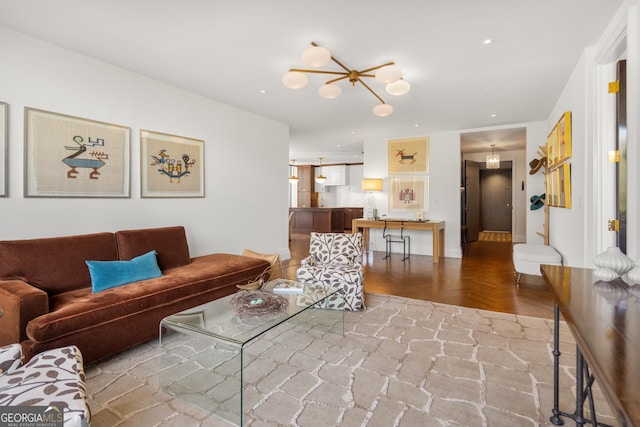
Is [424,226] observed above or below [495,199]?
below

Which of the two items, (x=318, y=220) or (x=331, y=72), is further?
(x=318, y=220)

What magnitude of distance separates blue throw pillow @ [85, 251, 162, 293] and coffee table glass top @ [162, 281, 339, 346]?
902mm

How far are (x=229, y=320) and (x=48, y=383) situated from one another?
2.96ft

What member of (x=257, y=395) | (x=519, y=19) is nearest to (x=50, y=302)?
(x=257, y=395)

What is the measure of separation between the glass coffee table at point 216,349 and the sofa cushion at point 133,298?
1.19ft

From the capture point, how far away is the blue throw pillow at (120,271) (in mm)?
2549

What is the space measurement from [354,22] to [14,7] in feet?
8.35

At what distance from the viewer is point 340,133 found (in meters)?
6.66

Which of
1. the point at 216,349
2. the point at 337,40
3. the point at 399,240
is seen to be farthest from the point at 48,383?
the point at 399,240

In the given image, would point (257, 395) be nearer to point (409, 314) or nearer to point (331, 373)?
point (331, 373)

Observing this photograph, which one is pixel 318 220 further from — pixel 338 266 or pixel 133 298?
pixel 133 298

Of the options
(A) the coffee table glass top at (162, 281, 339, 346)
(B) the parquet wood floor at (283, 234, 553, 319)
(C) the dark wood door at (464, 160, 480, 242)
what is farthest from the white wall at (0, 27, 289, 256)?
(C) the dark wood door at (464, 160, 480, 242)

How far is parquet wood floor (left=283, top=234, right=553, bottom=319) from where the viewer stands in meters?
3.47

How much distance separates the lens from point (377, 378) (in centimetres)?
203
